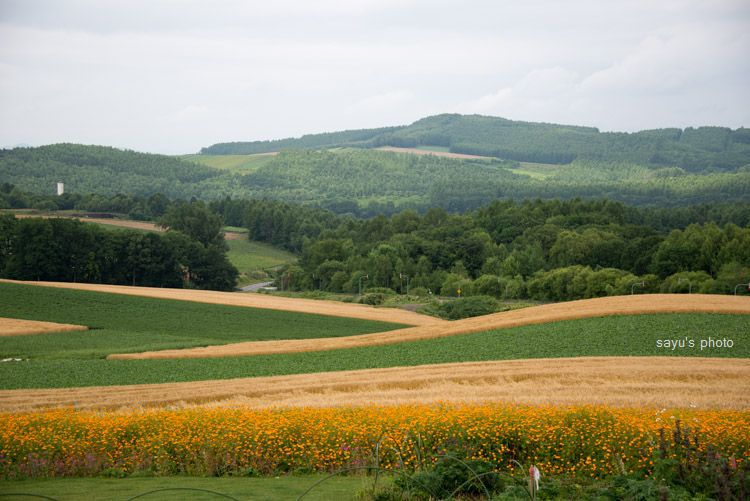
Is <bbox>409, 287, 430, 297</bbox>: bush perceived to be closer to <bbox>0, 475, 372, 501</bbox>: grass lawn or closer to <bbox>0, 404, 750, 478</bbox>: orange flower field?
<bbox>0, 404, 750, 478</bbox>: orange flower field

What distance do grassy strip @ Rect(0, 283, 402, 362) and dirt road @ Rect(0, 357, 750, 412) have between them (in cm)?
1891

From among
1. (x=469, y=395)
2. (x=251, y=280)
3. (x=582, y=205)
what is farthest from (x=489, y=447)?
(x=582, y=205)

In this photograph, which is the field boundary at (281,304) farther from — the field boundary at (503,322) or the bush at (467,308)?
the field boundary at (503,322)

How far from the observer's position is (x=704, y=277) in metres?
96.1

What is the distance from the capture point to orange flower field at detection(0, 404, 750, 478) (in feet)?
56.2

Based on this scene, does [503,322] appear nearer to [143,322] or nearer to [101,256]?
[143,322]

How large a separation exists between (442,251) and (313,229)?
→ 1744 inches

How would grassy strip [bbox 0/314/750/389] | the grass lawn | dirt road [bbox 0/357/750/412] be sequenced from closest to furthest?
the grass lawn
dirt road [bbox 0/357/750/412]
grassy strip [bbox 0/314/750/389]

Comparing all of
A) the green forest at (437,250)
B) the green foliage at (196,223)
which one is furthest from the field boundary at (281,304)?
the green foliage at (196,223)

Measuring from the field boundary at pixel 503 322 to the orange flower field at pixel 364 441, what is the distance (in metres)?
29.2

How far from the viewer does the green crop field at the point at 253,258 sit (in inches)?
5374

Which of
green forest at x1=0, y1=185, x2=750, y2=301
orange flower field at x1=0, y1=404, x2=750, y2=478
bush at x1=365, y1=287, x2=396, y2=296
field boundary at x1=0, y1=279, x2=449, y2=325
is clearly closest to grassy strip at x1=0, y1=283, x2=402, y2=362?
field boundary at x1=0, y1=279, x2=449, y2=325

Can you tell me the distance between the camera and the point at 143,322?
65.6m

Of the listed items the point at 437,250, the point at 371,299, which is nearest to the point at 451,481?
the point at 371,299
